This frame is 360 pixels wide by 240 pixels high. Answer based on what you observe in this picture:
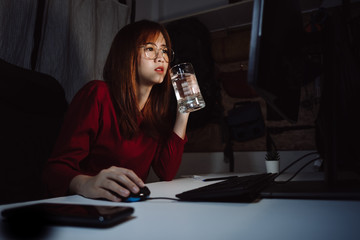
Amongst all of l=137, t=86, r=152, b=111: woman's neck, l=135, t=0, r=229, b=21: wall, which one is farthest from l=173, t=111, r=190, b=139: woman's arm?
l=135, t=0, r=229, b=21: wall

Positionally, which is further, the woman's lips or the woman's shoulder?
the woman's lips

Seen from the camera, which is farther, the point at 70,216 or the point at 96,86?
the point at 96,86

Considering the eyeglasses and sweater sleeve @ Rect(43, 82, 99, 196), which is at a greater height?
the eyeglasses

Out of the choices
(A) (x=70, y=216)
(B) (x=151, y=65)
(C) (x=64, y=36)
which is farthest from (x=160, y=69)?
(A) (x=70, y=216)

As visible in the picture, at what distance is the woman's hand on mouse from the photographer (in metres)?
0.56

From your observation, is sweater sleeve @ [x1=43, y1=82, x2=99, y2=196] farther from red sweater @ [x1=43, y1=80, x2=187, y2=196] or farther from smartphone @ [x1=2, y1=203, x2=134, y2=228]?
smartphone @ [x1=2, y1=203, x2=134, y2=228]

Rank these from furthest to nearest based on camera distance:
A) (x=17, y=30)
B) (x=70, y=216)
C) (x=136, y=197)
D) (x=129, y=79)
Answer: (x=17, y=30) < (x=129, y=79) < (x=136, y=197) < (x=70, y=216)

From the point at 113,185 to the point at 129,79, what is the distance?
2.26ft

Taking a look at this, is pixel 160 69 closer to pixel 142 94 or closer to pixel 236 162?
pixel 142 94

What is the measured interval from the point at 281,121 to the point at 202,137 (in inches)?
23.6

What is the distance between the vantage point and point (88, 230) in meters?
0.35

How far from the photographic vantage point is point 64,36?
1.49m

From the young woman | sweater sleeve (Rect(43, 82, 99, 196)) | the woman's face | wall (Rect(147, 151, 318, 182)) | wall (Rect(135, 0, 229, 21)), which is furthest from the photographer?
wall (Rect(135, 0, 229, 21))

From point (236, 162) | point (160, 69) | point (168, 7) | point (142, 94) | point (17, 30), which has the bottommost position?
point (236, 162)
